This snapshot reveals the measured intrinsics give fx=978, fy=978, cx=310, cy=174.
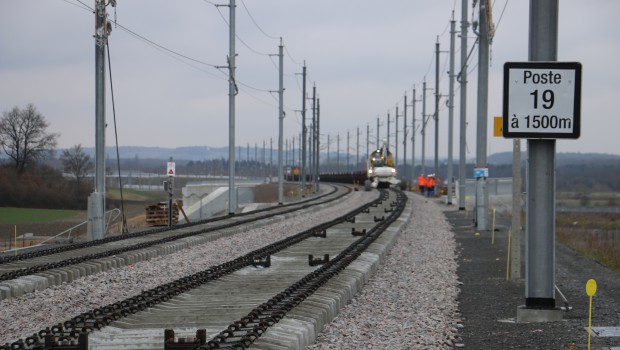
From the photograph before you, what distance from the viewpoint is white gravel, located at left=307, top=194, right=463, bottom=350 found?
39.2ft

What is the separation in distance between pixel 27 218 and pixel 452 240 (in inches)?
914

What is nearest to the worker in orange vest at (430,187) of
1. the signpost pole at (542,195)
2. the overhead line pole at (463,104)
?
the overhead line pole at (463,104)

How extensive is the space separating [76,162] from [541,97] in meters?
79.0

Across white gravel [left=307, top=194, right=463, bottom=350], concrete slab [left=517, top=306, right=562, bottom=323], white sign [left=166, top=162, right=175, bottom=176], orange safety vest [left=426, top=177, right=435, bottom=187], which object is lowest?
white gravel [left=307, top=194, right=463, bottom=350]

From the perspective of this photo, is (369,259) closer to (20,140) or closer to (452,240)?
(452,240)

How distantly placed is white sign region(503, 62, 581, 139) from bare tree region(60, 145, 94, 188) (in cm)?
6961

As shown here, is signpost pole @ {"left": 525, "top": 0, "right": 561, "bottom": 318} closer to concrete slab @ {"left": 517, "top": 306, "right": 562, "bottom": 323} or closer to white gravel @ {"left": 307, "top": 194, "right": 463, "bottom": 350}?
concrete slab @ {"left": 517, "top": 306, "right": 562, "bottom": 323}

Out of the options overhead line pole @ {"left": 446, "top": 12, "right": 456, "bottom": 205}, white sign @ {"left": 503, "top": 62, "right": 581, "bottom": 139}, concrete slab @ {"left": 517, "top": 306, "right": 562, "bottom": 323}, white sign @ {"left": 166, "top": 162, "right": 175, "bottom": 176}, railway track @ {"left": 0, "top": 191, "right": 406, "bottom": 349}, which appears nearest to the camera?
railway track @ {"left": 0, "top": 191, "right": 406, "bottom": 349}

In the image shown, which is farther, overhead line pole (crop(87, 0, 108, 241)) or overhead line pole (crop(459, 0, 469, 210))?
overhead line pole (crop(459, 0, 469, 210))

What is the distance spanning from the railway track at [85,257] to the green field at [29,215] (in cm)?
1400

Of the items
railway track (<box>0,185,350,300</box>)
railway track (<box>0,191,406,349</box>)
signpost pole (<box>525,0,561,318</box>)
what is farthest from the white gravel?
railway track (<box>0,185,350,300</box>)

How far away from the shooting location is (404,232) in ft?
111

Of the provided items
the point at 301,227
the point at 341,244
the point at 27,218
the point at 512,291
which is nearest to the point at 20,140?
the point at 27,218

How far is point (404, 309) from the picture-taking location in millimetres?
14906
